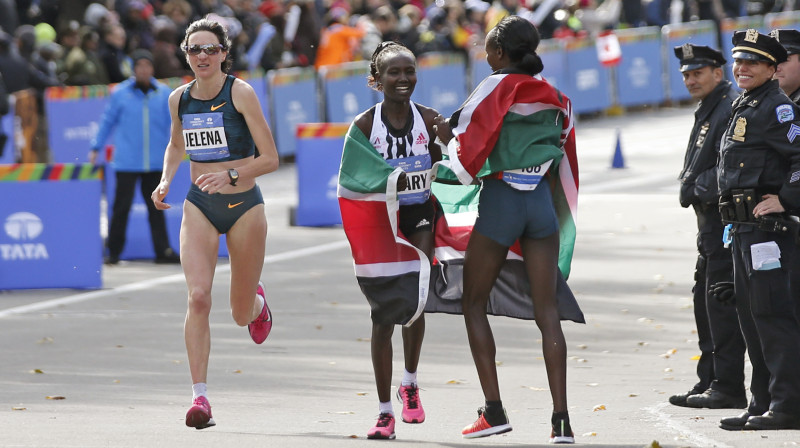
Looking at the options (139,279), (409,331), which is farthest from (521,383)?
(139,279)

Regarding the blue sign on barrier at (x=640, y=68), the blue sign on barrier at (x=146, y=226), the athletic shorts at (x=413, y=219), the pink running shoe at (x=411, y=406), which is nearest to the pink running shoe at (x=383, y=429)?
the pink running shoe at (x=411, y=406)

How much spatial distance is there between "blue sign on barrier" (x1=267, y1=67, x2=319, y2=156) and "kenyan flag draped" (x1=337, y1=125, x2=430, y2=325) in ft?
47.9

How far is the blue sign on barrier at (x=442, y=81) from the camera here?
2473 centimetres

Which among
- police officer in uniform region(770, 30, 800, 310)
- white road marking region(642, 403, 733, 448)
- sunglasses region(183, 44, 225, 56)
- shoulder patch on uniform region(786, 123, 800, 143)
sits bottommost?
white road marking region(642, 403, 733, 448)

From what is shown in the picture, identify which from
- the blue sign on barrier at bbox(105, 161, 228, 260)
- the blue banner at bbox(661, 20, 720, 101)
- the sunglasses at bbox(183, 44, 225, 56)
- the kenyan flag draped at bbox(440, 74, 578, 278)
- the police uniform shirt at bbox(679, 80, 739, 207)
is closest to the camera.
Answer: the kenyan flag draped at bbox(440, 74, 578, 278)

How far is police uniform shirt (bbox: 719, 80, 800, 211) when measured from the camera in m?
7.30

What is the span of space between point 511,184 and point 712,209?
157 centimetres

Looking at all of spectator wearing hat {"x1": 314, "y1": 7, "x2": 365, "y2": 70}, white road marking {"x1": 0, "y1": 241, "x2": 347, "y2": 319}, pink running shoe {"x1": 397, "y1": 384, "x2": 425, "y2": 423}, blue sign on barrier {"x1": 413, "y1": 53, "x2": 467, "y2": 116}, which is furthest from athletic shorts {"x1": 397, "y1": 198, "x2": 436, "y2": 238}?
spectator wearing hat {"x1": 314, "y1": 7, "x2": 365, "y2": 70}

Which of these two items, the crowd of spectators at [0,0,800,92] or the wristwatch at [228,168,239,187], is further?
the crowd of spectators at [0,0,800,92]

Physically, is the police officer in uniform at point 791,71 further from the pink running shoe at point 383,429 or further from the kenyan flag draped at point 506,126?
the pink running shoe at point 383,429

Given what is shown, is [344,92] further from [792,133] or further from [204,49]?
[792,133]

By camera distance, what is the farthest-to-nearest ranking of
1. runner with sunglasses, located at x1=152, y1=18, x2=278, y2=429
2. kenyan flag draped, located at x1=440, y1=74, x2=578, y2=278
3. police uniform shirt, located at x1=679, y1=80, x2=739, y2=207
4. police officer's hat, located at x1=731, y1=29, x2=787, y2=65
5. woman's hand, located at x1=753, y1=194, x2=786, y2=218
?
police uniform shirt, located at x1=679, y1=80, x2=739, y2=207, runner with sunglasses, located at x1=152, y1=18, x2=278, y2=429, police officer's hat, located at x1=731, y1=29, x2=787, y2=65, woman's hand, located at x1=753, y1=194, x2=786, y2=218, kenyan flag draped, located at x1=440, y1=74, x2=578, y2=278

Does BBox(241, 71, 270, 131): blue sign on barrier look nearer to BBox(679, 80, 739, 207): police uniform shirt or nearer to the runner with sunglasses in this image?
the runner with sunglasses

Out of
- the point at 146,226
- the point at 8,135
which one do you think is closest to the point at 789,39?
the point at 146,226
